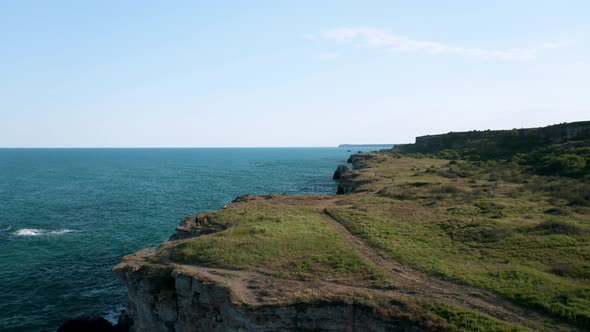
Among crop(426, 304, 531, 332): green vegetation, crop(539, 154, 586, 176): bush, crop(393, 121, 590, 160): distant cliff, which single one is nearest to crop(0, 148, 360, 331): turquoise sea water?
crop(426, 304, 531, 332): green vegetation

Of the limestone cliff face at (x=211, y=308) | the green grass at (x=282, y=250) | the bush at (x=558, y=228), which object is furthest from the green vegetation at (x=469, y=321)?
the bush at (x=558, y=228)

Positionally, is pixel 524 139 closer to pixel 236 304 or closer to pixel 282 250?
pixel 282 250

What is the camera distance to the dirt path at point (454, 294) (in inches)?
937

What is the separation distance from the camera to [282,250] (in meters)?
35.0

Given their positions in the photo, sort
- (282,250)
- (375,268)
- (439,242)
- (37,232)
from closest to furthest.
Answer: (375,268) → (282,250) → (439,242) → (37,232)

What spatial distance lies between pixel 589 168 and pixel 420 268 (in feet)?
192

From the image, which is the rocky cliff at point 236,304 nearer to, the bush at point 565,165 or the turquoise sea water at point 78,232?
the turquoise sea water at point 78,232

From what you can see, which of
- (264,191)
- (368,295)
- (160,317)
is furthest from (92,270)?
(264,191)

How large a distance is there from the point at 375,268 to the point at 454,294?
6.09m

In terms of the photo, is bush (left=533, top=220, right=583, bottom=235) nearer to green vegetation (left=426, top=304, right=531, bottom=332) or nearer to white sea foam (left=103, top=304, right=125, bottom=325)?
green vegetation (left=426, top=304, right=531, bottom=332)

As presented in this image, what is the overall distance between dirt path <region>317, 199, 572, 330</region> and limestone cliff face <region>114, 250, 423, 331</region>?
3.83 meters

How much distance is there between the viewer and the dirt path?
23.8 m

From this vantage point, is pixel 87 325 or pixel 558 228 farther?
pixel 87 325

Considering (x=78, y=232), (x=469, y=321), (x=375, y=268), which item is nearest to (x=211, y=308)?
(x=375, y=268)
